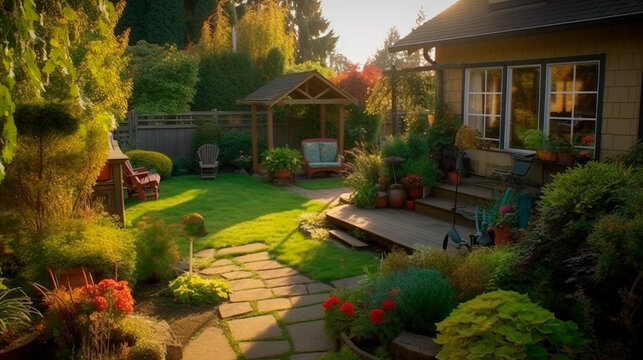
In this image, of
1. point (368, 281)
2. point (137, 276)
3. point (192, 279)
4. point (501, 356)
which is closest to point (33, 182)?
point (137, 276)

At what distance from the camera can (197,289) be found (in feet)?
19.7

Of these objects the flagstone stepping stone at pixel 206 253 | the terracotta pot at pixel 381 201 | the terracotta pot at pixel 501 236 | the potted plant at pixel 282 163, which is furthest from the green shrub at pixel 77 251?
the potted plant at pixel 282 163

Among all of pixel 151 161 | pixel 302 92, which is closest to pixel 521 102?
pixel 302 92

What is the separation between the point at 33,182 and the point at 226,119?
12.9 meters

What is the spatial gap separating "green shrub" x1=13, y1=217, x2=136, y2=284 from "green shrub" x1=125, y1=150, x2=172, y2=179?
358 inches

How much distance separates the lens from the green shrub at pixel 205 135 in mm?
16984

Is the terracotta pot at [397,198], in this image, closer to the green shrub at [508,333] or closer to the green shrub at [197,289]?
the green shrub at [197,289]

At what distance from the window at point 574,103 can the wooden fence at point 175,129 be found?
10.5m

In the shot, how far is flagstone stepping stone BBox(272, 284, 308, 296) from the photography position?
20.4 feet

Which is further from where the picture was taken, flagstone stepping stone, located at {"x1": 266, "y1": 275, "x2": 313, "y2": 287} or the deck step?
the deck step

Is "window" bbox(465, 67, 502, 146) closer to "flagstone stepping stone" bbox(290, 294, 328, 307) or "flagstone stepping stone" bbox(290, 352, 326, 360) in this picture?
"flagstone stepping stone" bbox(290, 294, 328, 307)

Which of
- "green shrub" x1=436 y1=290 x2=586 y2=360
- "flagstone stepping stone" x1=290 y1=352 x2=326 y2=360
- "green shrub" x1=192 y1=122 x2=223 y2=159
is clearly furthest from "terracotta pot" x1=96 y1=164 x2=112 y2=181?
"green shrub" x1=192 y1=122 x2=223 y2=159

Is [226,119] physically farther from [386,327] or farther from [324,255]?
[386,327]

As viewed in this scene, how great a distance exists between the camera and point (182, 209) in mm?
11039
